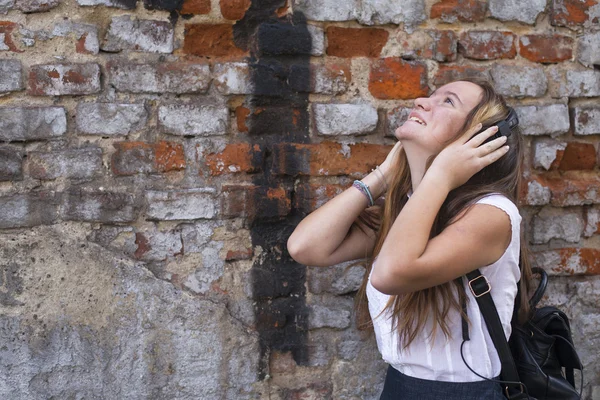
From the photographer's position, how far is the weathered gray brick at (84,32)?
7.40 ft

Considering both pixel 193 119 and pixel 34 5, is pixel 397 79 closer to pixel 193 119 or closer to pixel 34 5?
pixel 193 119

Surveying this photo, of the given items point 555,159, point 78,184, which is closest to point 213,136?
point 78,184

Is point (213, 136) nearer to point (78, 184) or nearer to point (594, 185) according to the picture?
point (78, 184)

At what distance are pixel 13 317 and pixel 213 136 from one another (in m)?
0.92

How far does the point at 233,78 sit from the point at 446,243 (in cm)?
106

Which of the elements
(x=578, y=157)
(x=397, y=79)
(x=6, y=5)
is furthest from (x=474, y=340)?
(x=6, y=5)

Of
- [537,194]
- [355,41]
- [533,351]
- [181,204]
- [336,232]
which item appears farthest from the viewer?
[537,194]

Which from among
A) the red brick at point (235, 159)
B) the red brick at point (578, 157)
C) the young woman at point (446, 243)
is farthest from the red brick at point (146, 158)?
the red brick at point (578, 157)

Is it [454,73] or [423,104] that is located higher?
[454,73]

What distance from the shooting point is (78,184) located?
2.28m

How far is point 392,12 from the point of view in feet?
8.00

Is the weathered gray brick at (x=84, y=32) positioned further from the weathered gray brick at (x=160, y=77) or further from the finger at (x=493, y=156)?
the finger at (x=493, y=156)

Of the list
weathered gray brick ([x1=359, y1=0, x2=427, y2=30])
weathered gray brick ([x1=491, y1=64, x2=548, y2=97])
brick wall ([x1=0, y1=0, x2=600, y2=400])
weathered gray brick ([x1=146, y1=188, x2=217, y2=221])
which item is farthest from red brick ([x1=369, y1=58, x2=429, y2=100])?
weathered gray brick ([x1=146, y1=188, x2=217, y2=221])

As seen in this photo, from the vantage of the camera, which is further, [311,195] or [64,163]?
[311,195]
